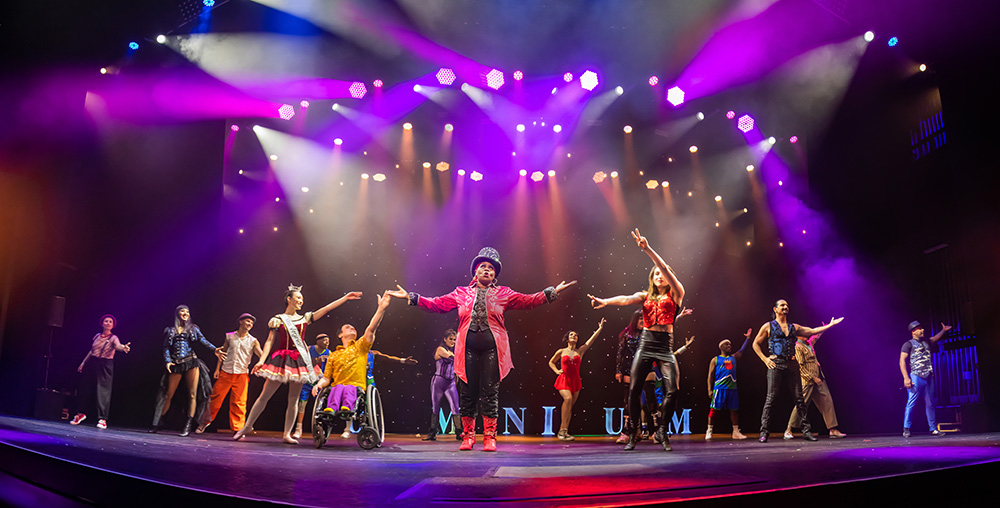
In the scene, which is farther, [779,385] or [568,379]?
[568,379]

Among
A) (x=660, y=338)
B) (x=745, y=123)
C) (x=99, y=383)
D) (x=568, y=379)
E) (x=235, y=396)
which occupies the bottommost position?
(x=235, y=396)

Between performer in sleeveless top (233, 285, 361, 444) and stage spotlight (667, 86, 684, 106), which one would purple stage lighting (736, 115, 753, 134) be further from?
performer in sleeveless top (233, 285, 361, 444)

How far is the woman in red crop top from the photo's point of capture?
22.1 feet

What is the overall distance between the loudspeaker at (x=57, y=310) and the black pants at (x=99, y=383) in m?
1.14

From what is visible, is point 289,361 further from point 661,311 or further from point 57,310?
point 57,310

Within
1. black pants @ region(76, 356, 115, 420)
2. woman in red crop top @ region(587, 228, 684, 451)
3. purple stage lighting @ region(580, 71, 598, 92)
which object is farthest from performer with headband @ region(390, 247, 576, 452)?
black pants @ region(76, 356, 115, 420)

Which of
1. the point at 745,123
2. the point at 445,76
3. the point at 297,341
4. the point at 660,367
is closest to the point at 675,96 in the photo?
the point at 745,123

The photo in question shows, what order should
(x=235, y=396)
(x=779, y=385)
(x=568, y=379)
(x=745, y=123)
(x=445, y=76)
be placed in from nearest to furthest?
(x=779, y=385) → (x=235, y=396) → (x=568, y=379) → (x=445, y=76) → (x=745, y=123)

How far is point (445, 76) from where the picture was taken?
38.6ft

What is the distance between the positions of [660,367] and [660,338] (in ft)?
1.07

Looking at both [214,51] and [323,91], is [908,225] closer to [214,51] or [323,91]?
[323,91]

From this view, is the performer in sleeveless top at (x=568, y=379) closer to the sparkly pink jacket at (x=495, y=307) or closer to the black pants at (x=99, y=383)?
the sparkly pink jacket at (x=495, y=307)

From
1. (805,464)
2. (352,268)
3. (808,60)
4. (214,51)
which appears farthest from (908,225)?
(214,51)

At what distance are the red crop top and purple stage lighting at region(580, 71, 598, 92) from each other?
Result: 6158 mm
